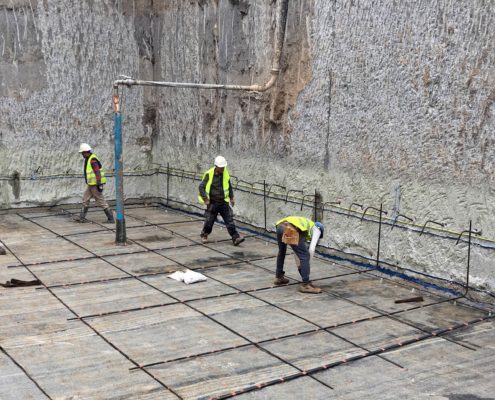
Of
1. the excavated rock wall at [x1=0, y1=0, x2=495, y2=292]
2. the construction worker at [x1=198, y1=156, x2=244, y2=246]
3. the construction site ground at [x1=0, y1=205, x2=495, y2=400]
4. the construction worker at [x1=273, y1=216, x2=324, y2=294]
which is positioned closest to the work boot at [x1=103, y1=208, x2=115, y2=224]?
the excavated rock wall at [x1=0, y1=0, x2=495, y2=292]

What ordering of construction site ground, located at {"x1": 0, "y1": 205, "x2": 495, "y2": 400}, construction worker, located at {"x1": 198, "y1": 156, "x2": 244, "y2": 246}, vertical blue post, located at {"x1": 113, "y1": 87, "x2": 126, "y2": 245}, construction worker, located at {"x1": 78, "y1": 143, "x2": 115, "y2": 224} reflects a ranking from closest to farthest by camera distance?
construction site ground, located at {"x1": 0, "y1": 205, "x2": 495, "y2": 400} → vertical blue post, located at {"x1": 113, "y1": 87, "x2": 126, "y2": 245} → construction worker, located at {"x1": 198, "y1": 156, "x2": 244, "y2": 246} → construction worker, located at {"x1": 78, "y1": 143, "x2": 115, "y2": 224}

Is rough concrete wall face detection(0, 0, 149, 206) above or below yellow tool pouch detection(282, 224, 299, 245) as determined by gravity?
above

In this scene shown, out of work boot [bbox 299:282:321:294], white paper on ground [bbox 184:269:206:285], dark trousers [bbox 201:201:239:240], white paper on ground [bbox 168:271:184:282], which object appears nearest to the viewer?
work boot [bbox 299:282:321:294]

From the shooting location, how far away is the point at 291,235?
7180mm

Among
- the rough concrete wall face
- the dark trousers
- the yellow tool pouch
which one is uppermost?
the rough concrete wall face

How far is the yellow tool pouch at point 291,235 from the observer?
23.5 ft

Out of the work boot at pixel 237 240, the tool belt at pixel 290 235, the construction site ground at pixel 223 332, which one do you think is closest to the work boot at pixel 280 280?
the construction site ground at pixel 223 332

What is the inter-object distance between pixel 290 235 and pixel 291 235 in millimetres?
12

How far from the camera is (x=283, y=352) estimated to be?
5605 millimetres

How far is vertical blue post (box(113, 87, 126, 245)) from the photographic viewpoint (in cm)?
923

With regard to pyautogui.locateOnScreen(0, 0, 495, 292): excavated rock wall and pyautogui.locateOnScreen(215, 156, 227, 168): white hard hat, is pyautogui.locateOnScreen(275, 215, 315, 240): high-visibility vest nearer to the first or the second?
pyautogui.locateOnScreen(0, 0, 495, 292): excavated rock wall

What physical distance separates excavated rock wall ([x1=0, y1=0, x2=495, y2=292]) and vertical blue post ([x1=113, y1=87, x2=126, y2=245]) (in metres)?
2.39

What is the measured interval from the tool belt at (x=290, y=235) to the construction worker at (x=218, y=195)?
2427 mm

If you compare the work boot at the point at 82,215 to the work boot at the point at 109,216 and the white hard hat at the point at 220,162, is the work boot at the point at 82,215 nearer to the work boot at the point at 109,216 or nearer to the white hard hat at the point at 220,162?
the work boot at the point at 109,216
